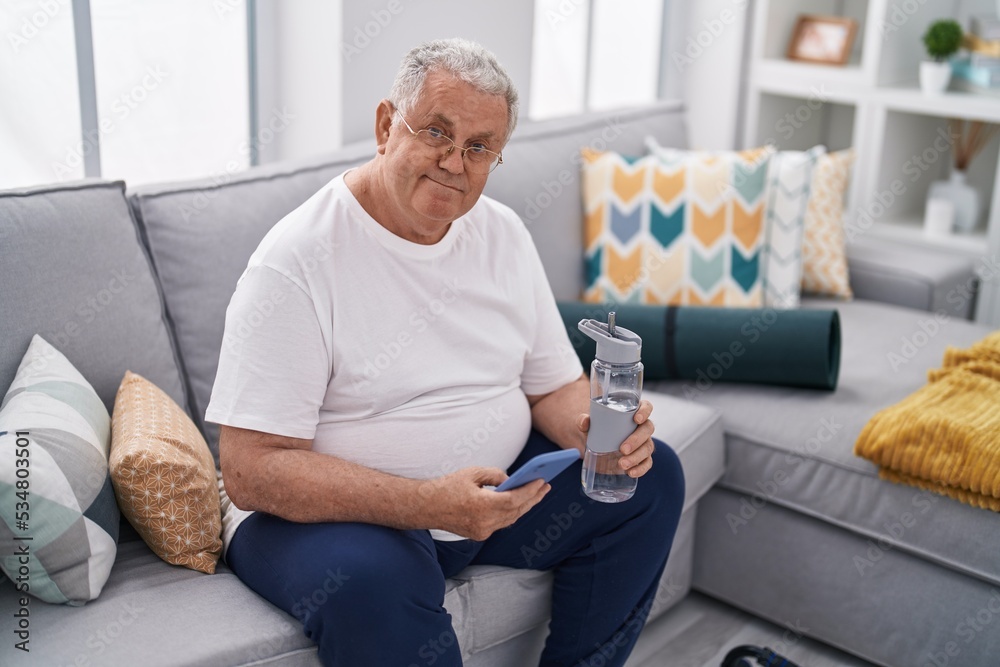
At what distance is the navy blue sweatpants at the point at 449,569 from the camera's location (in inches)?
54.2

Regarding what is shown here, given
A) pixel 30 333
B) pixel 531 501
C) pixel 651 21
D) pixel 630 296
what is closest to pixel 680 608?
pixel 630 296

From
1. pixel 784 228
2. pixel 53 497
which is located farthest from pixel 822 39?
pixel 53 497

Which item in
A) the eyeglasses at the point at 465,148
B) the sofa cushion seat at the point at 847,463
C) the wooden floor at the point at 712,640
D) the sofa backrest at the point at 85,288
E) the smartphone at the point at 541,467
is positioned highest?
the eyeglasses at the point at 465,148

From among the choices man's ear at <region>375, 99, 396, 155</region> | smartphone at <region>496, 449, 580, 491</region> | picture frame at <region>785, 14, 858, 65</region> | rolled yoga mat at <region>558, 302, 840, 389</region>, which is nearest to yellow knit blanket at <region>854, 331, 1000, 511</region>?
rolled yoga mat at <region>558, 302, 840, 389</region>

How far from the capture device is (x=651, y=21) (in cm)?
343

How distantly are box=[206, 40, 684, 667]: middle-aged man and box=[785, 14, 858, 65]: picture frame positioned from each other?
1987 mm

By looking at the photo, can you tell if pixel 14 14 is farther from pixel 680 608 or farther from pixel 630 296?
pixel 680 608

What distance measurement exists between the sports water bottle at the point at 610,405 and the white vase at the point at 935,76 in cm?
201

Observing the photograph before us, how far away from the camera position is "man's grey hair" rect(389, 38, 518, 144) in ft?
4.96

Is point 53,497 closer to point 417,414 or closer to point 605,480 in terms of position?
point 417,414

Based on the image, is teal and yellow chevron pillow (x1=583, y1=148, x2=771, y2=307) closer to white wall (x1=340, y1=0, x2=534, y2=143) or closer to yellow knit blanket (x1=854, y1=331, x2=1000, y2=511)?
white wall (x1=340, y1=0, x2=534, y2=143)

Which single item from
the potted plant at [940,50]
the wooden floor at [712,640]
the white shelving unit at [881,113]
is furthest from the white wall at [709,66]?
the wooden floor at [712,640]

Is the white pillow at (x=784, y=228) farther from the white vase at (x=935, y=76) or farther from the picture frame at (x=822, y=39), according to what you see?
the picture frame at (x=822, y=39)

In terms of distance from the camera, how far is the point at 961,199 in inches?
130
